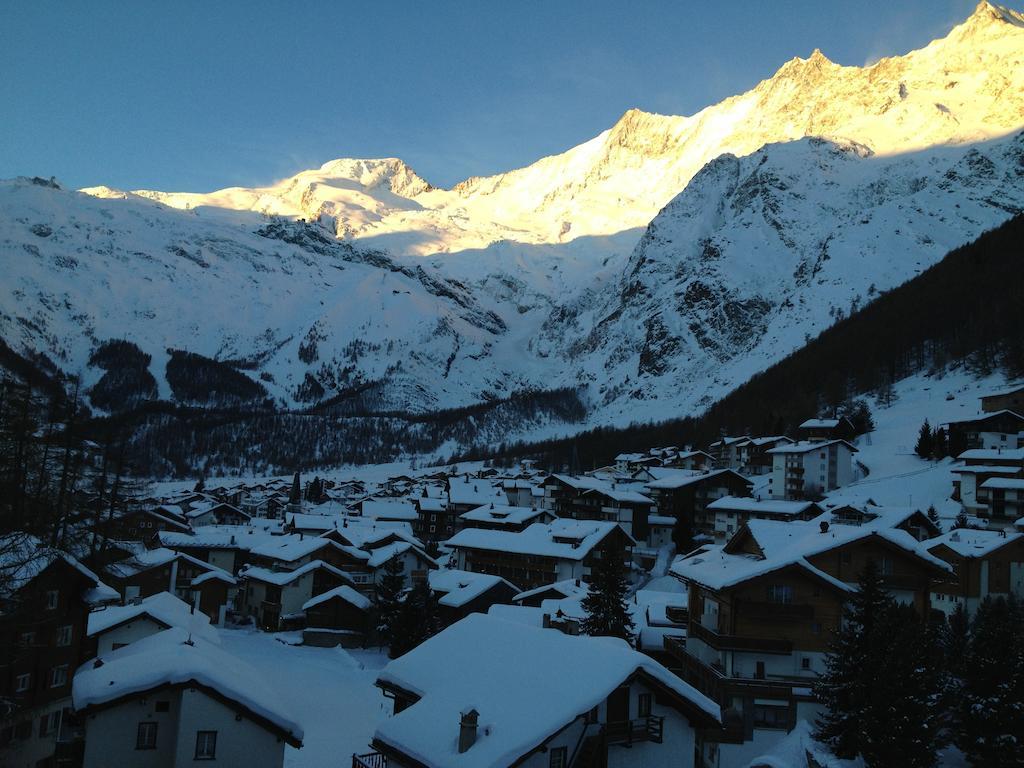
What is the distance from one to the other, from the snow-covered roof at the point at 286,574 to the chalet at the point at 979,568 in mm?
31983

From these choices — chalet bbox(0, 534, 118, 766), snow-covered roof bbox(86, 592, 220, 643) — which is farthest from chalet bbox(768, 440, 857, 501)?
chalet bbox(0, 534, 118, 766)

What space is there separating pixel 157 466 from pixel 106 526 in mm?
142550

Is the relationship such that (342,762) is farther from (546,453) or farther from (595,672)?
(546,453)

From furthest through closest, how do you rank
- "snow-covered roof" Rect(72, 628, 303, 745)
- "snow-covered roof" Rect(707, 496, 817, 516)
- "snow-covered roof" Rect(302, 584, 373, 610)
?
"snow-covered roof" Rect(707, 496, 817, 516) → "snow-covered roof" Rect(302, 584, 373, 610) → "snow-covered roof" Rect(72, 628, 303, 745)

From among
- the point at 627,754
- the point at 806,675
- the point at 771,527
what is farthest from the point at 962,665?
the point at 627,754

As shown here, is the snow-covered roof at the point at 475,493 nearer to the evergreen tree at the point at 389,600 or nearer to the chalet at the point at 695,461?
the chalet at the point at 695,461

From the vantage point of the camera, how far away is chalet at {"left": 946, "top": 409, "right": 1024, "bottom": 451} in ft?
190

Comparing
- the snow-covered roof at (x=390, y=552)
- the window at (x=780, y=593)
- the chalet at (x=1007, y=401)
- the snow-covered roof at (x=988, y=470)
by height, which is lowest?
the snow-covered roof at (x=390, y=552)

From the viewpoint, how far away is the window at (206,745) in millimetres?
16547

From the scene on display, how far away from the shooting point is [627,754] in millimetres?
14805

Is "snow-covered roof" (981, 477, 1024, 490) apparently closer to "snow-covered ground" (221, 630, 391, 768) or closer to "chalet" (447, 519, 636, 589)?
"chalet" (447, 519, 636, 589)

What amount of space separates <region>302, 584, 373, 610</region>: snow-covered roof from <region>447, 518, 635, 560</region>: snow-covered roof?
31.8 feet

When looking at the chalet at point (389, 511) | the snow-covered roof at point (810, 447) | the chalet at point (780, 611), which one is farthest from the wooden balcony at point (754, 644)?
the chalet at point (389, 511)

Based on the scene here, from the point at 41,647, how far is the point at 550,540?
35.7 m
